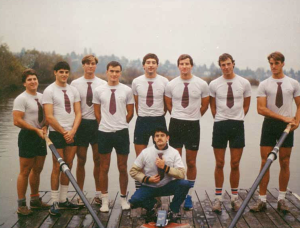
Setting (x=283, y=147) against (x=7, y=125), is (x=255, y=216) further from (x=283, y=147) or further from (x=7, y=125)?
(x=7, y=125)

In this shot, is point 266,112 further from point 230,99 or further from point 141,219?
point 141,219

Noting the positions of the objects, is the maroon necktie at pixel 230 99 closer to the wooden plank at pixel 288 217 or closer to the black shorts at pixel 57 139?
the wooden plank at pixel 288 217

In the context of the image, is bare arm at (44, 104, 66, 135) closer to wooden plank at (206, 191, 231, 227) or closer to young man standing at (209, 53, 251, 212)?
young man standing at (209, 53, 251, 212)

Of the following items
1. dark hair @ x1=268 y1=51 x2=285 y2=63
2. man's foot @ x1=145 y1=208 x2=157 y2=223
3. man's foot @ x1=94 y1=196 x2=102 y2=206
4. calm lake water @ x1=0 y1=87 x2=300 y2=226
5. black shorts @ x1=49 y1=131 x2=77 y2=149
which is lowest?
calm lake water @ x1=0 y1=87 x2=300 y2=226

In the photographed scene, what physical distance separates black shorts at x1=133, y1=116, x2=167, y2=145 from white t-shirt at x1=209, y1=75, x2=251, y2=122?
75 centimetres

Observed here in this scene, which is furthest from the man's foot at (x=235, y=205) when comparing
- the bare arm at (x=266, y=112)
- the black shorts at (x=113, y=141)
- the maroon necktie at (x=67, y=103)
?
the maroon necktie at (x=67, y=103)

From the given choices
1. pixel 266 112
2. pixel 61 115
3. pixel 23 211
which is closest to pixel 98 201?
pixel 23 211

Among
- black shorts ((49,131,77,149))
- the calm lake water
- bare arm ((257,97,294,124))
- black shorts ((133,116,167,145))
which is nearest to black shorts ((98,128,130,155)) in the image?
black shorts ((133,116,167,145))

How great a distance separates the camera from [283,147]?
458 cm

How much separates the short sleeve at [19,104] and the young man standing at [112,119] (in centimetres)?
87

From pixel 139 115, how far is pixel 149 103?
212 mm

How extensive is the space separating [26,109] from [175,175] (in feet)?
6.55

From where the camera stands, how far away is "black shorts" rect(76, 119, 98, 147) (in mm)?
4699

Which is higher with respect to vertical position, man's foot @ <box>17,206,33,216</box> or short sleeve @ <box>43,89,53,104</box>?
short sleeve @ <box>43,89,53,104</box>
